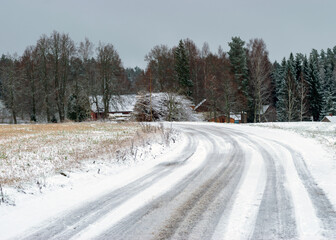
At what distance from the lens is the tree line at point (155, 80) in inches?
1628

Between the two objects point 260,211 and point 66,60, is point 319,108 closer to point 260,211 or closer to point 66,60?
point 66,60

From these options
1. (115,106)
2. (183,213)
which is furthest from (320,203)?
(115,106)

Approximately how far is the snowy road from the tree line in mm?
27777

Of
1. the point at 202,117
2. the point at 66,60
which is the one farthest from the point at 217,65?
the point at 66,60

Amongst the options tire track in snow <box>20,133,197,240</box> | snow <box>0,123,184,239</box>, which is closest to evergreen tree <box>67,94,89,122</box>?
snow <box>0,123,184,239</box>

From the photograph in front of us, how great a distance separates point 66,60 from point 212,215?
138ft

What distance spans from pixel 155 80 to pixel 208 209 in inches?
2061

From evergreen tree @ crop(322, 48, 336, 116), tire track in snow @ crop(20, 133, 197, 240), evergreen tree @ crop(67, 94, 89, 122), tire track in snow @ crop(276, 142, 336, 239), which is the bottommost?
tire track in snow @ crop(20, 133, 197, 240)

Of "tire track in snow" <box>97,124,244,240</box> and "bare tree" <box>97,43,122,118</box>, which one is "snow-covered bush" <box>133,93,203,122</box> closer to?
"bare tree" <box>97,43,122,118</box>

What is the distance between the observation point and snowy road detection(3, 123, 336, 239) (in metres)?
3.79

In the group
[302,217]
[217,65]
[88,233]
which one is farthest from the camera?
[217,65]

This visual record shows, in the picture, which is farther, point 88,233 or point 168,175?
point 168,175

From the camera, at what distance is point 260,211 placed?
176 inches

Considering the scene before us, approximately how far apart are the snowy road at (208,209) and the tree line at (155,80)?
27777 millimetres
